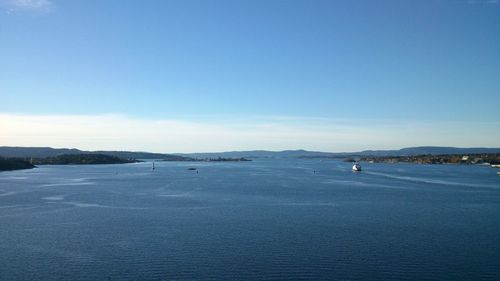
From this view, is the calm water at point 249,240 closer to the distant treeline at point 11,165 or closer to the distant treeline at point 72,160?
the distant treeline at point 11,165

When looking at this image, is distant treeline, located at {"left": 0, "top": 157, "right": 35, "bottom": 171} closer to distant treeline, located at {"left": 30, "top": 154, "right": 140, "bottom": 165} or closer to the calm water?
distant treeline, located at {"left": 30, "top": 154, "right": 140, "bottom": 165}

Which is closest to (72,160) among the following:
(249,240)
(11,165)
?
(11,165)

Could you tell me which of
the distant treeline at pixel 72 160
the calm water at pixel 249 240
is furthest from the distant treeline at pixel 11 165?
the calm water at pixel 249 240

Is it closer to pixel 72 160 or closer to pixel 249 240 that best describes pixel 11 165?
pixel 72 160

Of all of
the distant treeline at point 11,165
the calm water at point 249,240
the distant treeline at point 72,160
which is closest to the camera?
the calm water at point 249,240

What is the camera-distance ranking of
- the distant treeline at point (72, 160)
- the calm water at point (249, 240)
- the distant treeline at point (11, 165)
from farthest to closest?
1. the distant treeline at point (72, 160)
2. the distant treeline at point (11, 165)
3. the calm water at point (249, 240)

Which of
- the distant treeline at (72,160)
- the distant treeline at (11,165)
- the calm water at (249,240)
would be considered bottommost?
the calm water at (249,240)

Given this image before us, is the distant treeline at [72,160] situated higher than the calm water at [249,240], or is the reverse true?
the distant treeline at [72,160]

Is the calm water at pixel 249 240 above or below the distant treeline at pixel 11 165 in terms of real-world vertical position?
below

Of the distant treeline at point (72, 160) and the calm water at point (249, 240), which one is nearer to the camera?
the calm water at point (249, 240)

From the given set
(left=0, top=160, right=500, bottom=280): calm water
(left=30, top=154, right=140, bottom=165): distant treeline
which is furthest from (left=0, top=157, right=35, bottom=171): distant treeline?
(left=0, top=160, right=500, bottom=280): calm water

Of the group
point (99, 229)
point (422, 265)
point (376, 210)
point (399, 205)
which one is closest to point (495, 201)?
point (399, 205)
